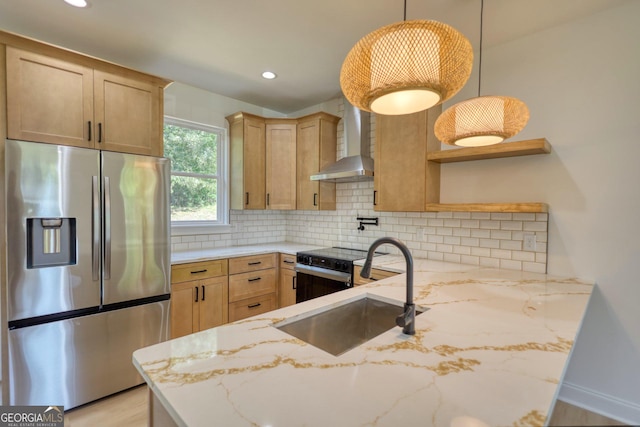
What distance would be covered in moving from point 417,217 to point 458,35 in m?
2.07

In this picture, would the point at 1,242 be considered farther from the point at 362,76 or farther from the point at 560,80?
the point at 560,80

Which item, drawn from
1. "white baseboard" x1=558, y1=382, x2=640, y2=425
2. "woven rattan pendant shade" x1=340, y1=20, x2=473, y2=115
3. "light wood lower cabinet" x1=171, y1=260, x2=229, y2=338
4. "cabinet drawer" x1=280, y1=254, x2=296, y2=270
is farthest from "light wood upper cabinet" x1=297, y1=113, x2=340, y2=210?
"white baseboard" x1=558, y1=382, x2=640, y2=425

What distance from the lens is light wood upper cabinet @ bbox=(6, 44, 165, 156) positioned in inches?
71.1

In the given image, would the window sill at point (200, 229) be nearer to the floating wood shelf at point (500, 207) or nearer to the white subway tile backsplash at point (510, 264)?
the floating wood shelf at point (500, 207)

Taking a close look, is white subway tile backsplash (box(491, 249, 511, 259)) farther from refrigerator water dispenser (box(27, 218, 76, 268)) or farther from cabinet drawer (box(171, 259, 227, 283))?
refrigerator water dispenser (box(27, 218, 76, 268))

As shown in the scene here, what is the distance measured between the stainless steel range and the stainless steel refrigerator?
49.7 inches

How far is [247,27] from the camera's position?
7.08 feet

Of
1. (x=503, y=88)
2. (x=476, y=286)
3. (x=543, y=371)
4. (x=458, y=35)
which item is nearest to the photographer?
(x=543, y=371)

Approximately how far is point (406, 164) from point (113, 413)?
2.85 metres

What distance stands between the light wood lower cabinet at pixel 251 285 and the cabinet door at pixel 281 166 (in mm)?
712

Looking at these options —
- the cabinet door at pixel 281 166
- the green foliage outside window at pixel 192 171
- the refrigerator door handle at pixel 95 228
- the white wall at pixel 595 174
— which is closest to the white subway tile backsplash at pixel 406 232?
the white wall at pixel 595 174

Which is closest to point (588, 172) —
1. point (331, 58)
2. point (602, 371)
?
point (602, 371)

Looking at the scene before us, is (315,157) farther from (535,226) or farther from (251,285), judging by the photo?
(535,226)

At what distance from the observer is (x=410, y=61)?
984 millimetres
